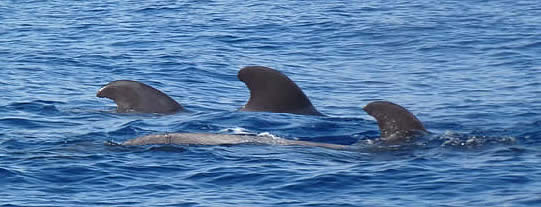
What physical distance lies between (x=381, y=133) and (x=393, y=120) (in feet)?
0.85

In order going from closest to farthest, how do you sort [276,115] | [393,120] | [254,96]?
[393,120] → [276,115] → [254,96]

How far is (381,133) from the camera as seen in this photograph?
15.1 m

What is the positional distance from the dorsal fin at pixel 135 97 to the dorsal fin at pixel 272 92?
52.7 inches

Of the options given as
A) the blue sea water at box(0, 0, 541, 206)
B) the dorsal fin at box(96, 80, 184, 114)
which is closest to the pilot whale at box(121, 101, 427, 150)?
the blue sea water at box(0, 0, 541, 206)

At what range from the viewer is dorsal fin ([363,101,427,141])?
14930 millimetres

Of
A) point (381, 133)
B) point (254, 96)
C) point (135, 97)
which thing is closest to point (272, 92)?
point (254, 96)

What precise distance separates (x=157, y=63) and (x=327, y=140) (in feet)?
33.3

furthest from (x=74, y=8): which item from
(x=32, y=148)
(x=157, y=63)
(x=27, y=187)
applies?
(x=27, y=187)

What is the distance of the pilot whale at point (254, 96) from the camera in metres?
17.5

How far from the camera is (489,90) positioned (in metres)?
21.3

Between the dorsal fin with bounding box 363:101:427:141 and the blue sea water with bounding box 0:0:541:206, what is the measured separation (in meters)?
0.24

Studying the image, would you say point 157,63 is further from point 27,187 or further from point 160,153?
point 27,187

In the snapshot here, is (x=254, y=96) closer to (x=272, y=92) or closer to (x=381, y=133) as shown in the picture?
(x=272, y=92)

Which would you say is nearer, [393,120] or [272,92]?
[393,120]
